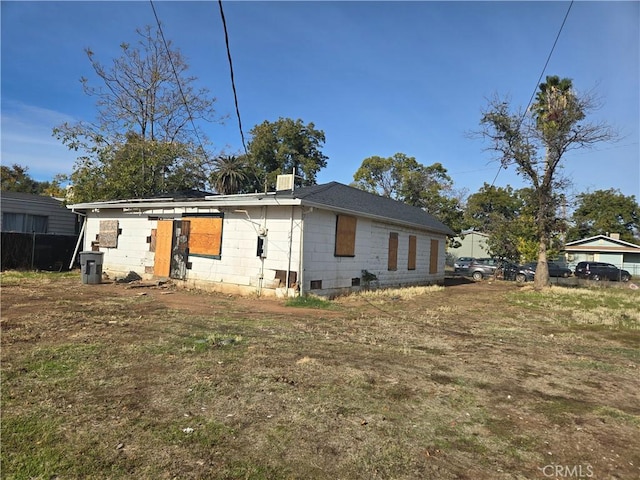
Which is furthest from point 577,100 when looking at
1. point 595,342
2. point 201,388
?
point 201,388

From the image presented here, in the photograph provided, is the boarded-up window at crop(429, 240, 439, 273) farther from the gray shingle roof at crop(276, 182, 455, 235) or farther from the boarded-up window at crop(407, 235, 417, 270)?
the boarded-up window at crop(407, 235, 417, 270)

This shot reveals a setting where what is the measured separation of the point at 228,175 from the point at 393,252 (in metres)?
21.0

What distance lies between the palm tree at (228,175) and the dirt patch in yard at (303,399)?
2590cm

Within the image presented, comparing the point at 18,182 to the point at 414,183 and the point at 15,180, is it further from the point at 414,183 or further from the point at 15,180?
the point at 414,183

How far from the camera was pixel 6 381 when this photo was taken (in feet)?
13.9

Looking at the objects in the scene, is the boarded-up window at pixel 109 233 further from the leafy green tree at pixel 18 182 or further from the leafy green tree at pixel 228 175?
the leafy green tree at pixel 18 182

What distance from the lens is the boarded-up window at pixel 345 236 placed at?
528 inches

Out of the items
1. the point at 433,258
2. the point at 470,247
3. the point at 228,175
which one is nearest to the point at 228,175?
the point at 228,175

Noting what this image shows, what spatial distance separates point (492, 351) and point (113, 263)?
15169 millimetres

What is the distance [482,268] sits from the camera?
95.9 feet

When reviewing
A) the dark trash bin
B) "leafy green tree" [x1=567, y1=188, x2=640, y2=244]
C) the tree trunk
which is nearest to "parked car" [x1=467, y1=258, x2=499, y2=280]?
the tree trunk

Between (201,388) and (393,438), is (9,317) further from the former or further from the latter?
(393,438)

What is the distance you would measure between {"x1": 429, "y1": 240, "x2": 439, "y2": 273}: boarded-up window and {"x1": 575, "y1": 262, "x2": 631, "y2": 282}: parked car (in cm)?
1742

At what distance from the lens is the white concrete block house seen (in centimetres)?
1216
